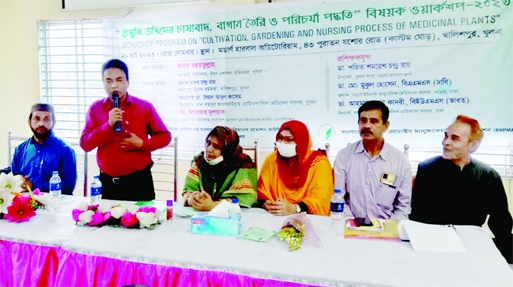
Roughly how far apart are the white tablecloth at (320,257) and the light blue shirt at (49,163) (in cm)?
127

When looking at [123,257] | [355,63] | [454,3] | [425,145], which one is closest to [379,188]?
[425,145]

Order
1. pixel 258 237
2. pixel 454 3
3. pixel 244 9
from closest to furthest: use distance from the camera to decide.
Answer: pixel 258 237 → pixel 454 3 → pixel 244 9

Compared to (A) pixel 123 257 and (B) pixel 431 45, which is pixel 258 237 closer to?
(A) pixel 123 257

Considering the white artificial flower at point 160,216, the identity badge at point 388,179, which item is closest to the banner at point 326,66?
the identity badge at point 388,179

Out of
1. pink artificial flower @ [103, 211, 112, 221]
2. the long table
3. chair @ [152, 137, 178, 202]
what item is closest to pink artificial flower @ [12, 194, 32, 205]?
the long table

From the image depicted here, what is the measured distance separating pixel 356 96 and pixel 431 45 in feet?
1.95

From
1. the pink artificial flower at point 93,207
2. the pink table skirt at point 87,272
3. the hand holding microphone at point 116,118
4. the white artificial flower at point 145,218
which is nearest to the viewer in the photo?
the pink table skirt at point 87,272

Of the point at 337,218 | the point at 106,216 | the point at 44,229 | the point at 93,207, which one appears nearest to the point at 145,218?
the point at 106,216

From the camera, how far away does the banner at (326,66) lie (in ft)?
8.98

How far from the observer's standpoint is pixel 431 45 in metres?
2.80

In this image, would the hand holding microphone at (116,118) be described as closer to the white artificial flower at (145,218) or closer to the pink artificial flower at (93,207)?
the pink artificial flower at (93,207)

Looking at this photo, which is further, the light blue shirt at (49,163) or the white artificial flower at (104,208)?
the light blue shirt at (49,163)

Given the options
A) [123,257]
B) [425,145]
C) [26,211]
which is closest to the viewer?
[123,257]

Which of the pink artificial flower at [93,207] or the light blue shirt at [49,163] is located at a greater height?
the light blue shirt at [49,163]
